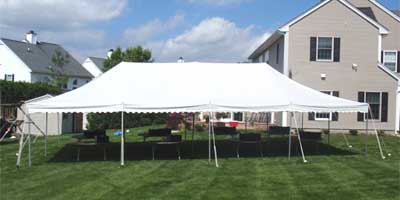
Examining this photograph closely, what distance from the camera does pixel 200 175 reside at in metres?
11.6

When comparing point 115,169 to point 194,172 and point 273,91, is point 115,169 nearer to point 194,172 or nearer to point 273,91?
point 194,172

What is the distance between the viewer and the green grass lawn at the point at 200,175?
956 cm

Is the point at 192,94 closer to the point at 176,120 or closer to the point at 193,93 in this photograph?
the point at 193,93

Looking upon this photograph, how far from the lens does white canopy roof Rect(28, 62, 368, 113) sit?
1345 centimetres

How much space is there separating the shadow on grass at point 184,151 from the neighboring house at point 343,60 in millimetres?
6998

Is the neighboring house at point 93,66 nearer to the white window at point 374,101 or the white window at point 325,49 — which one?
the white window at point 325,49

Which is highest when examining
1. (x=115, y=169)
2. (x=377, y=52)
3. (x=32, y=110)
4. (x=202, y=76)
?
(x=377, y=52)

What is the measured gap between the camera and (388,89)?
2538cm

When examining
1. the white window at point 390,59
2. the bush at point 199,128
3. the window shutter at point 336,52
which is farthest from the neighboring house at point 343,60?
the bush at point 199,128

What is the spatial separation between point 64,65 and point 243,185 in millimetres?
44719

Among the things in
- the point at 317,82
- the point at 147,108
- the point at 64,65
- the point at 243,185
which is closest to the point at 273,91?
the point at 147,108

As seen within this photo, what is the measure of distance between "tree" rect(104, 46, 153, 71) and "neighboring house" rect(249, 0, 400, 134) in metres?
23.5

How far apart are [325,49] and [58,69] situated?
→ 31.9m

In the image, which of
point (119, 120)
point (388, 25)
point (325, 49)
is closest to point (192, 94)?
point (325, 49)
